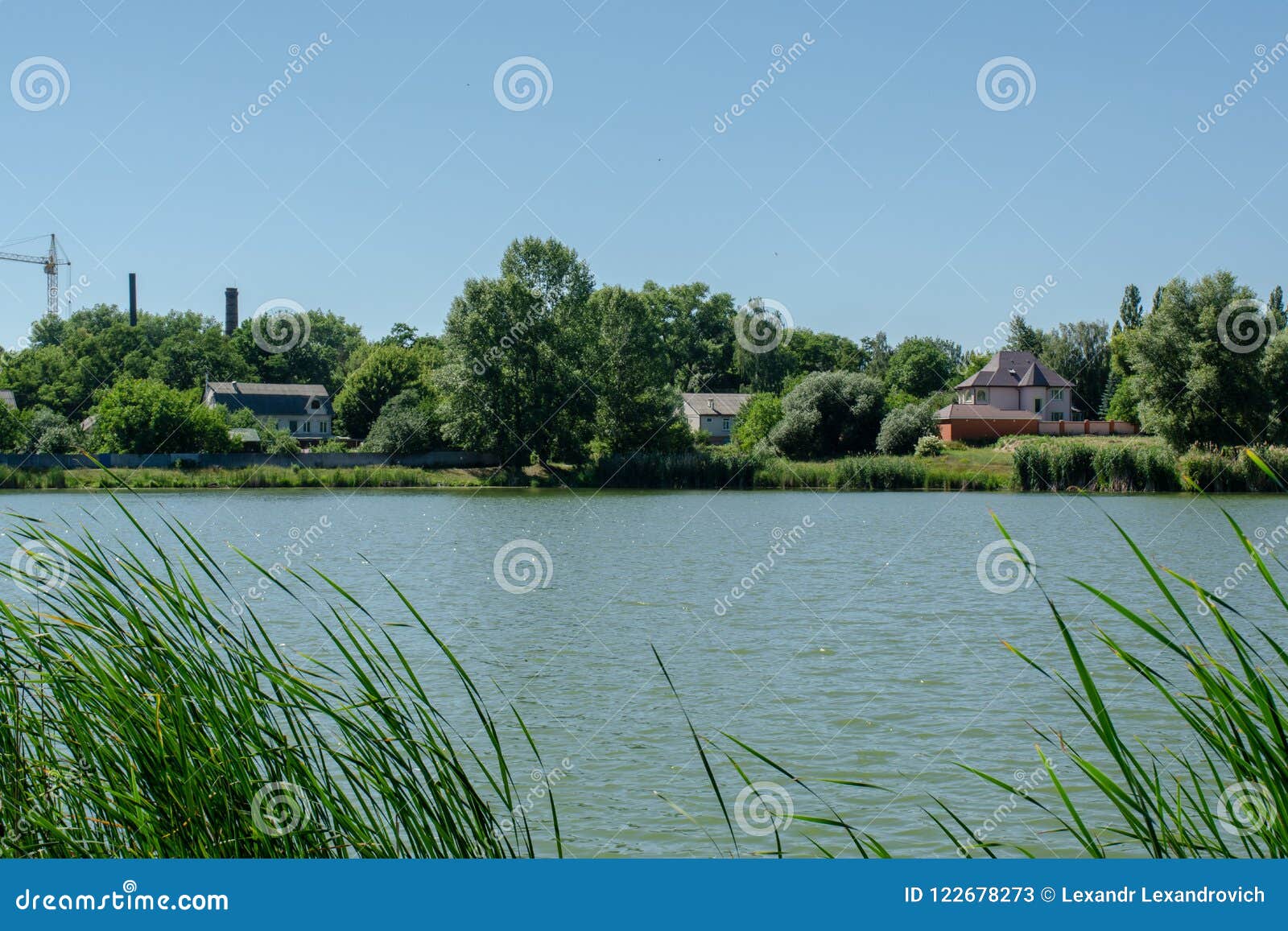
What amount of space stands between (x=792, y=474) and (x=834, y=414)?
11.0m

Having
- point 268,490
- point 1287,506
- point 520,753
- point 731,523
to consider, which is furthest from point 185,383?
point 520,753

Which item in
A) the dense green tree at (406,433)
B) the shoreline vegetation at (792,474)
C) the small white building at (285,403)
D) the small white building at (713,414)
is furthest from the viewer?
the small white building at (713,414)

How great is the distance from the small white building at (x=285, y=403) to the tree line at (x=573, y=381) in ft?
9.20

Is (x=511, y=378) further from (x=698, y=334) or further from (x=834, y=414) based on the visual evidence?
(x=698, y=334)

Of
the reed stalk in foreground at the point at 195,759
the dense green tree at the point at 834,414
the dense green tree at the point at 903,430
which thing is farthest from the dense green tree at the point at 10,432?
the reed stalk in foreground at the point at 195,759

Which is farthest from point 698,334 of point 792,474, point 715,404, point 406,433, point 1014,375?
point 792,474

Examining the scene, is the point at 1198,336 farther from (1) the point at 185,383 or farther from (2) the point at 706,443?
(1) the point at 185,383

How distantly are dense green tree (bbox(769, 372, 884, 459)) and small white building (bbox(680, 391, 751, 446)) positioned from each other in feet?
97.3

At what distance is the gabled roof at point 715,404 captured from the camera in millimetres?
94062

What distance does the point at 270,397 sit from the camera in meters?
87.7

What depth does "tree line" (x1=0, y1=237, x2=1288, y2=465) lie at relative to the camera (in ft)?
146

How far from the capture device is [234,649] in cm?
370

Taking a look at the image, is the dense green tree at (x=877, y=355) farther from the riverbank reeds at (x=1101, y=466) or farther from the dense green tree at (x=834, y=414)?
the riverbank reeds at (x=1101, y=466)
